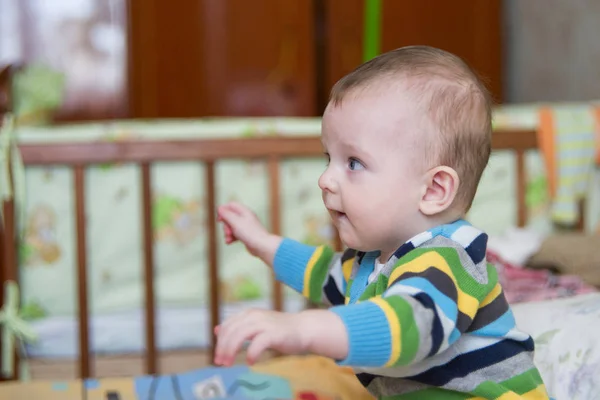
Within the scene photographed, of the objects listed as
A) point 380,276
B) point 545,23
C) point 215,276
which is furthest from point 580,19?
point 380,276

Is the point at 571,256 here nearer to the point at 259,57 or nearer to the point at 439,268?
the point at 439,268

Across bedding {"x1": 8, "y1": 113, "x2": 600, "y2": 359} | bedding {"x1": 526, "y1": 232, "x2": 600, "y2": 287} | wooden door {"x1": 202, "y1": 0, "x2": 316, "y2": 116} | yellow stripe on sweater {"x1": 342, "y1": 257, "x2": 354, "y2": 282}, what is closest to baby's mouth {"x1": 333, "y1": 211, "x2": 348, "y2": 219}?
yellow stripe on sweater {"x1": 342, "y1": 257, "x2": 354, "y2": 282}

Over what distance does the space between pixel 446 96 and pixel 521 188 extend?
1043 mm

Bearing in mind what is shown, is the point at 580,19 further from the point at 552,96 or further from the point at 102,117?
the point at 102,117

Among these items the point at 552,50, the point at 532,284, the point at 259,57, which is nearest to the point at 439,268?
the point at 532,284

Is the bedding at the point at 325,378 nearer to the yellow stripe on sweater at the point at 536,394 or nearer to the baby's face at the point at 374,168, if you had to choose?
the yellow stripe on sweater at the point at 536,394

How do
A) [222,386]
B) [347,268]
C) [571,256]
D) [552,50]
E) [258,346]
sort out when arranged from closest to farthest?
[258,346] < [347,268] < [222,386] < [571,256] < [552,50]

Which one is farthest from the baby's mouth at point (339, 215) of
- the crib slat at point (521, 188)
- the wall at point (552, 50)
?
the wall at point (552, 50)

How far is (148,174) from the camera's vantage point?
1.62 metres

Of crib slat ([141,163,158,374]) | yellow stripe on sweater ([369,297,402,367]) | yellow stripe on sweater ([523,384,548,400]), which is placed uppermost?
yellow stripe on sweater ([369,297,402,367])

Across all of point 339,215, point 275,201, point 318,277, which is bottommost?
point 275,201

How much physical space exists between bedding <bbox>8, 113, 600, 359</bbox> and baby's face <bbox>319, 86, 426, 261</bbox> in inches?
36.4

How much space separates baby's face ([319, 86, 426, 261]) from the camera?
73cm

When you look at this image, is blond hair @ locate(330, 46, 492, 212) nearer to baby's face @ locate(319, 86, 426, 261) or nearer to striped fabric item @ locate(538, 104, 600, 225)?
baby's face @ locate(319, 86, 426, 261)
